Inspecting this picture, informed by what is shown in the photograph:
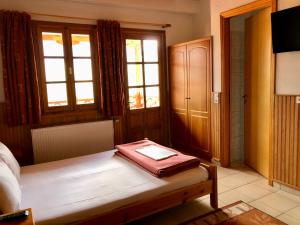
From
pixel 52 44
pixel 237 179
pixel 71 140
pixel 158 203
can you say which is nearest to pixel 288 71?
pixel 237 179

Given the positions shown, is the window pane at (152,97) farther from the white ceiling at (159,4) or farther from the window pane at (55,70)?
the window pane at (55,70)

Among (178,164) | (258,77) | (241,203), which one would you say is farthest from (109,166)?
(258,77)

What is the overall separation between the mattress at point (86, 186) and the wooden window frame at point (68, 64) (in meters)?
1.05

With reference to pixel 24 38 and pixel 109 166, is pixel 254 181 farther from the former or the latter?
pixel 24 38

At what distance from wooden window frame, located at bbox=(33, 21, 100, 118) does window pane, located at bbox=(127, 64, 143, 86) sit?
57cm

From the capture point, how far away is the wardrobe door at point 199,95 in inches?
153

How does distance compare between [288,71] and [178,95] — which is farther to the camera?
[178,95]

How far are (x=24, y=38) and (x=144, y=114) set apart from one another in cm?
218

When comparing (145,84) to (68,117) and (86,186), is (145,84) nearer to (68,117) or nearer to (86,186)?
(68,117)

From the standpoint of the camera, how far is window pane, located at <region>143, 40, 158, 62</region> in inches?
175

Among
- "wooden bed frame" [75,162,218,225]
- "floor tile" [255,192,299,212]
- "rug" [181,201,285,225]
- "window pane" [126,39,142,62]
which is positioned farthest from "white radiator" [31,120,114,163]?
"floor tile" [255,192,299,212]

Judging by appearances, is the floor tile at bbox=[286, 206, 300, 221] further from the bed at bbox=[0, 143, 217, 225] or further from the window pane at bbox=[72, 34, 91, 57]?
the window pane at bbox=[72, 34, 91, 57]

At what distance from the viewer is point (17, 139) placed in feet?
11.7

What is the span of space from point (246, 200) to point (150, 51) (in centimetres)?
→ 282
